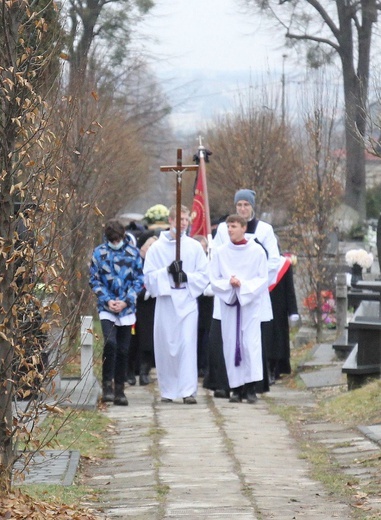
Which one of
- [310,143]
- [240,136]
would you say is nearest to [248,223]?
[310,143]

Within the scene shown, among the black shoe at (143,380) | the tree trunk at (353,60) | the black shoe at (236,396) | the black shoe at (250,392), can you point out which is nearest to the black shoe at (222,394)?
the black shoe at (236,396)

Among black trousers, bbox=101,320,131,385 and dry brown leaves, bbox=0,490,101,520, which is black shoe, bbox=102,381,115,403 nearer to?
black trousers, bbox=101,320,131,385

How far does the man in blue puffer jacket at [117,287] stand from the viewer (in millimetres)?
12336

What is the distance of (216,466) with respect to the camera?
8.86 meters

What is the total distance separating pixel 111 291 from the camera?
12422 mm

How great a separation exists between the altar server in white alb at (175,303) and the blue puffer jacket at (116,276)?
705mm

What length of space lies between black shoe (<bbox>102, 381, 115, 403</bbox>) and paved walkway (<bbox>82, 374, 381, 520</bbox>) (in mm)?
294

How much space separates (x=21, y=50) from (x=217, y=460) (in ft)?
11.3

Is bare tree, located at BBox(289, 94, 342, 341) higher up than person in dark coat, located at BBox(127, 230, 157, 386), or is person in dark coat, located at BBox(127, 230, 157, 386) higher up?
bare tree, located at BBox(289, 94, 342, 341)

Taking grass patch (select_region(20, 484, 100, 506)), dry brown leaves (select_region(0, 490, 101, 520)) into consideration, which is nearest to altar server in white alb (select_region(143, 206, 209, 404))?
grass patch (select_region(20, 484, 100, 506))

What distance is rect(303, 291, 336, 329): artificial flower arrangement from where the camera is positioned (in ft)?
62.3

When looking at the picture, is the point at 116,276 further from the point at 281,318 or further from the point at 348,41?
the point at 348,41

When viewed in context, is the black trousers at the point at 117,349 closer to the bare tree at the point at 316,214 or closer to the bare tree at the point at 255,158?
the bare tree at the point at 316,214

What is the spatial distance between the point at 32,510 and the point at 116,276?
19.2 ft
